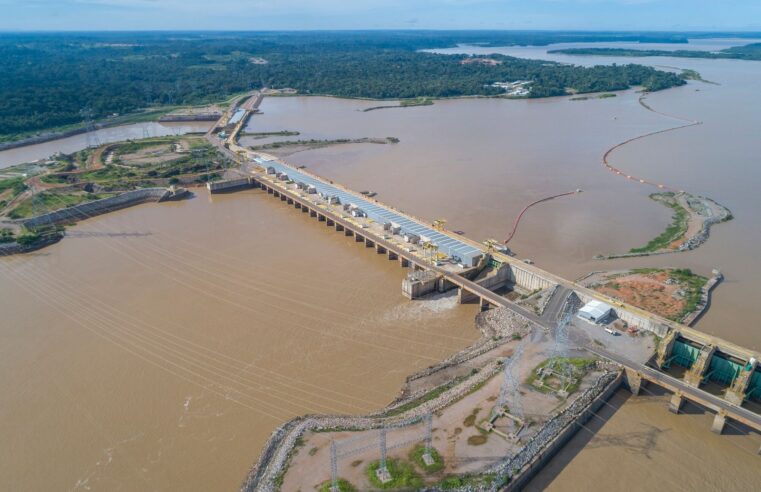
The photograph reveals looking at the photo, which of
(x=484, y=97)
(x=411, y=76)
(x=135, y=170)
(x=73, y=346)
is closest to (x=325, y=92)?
(x=411, y=76)

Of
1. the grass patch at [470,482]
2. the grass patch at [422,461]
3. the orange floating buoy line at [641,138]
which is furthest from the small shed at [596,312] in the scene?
the orange floating buoy line at [641,138]

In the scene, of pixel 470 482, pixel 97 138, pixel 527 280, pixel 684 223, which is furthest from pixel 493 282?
pixel 97 138

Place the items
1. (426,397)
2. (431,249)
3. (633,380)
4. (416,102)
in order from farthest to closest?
(416,102) → (431,249) → (633,380) → (426,397)

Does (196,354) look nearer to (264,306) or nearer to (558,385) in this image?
(264,306)

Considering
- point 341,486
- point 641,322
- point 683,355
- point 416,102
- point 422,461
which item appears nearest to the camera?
point 341,486

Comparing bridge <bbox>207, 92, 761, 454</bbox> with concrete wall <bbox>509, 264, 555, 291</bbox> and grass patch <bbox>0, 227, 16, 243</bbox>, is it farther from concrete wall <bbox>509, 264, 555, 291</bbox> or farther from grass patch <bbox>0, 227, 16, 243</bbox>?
grass patch <bbox>0, 227, 16, 243</bbox>

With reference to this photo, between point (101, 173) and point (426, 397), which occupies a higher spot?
point (101, 173)

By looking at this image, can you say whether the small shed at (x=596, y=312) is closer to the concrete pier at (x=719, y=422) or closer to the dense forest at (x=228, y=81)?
the concrete pier at (x=719, y=422)

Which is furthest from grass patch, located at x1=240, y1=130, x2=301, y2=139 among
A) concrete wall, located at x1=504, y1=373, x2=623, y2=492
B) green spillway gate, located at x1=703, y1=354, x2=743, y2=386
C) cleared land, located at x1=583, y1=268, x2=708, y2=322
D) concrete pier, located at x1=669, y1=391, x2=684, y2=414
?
concrete pier, located at x1=669, y1=391, x2=684, y2=414

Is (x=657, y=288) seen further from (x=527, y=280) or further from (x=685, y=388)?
(x=685, y=388)
